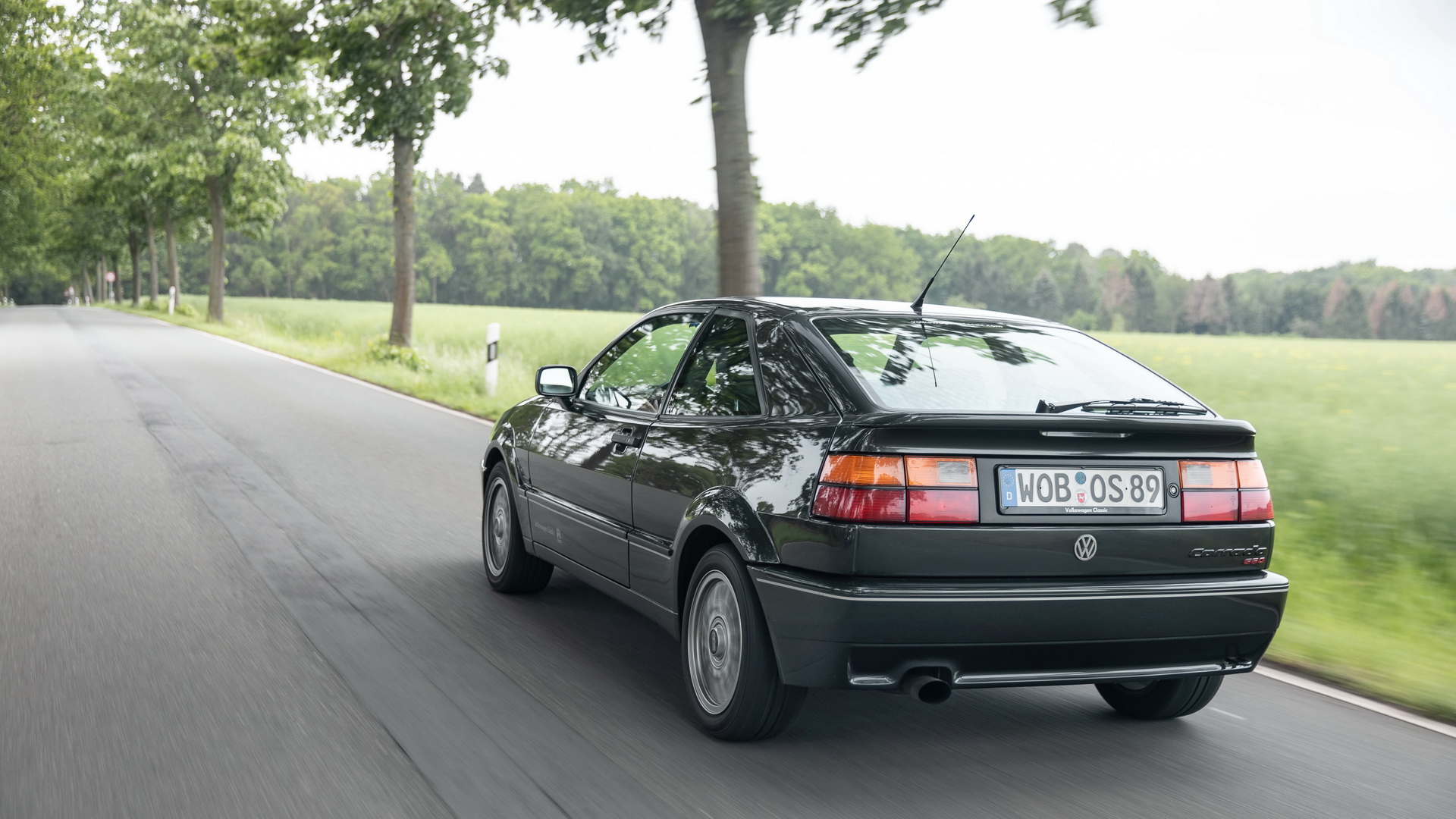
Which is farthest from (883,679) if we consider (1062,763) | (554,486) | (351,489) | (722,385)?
(351,489)

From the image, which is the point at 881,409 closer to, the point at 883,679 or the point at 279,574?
the point at 883,679

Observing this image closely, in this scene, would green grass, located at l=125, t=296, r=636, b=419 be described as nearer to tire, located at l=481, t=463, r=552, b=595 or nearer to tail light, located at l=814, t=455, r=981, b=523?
tire, located at l=481, t=463, r=552, b=595

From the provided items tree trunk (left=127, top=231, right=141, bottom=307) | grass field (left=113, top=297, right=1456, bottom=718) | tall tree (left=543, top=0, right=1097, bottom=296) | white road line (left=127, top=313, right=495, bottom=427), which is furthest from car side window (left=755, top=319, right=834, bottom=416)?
tree trunk (left=127, top=231, right=141, bottom=307)

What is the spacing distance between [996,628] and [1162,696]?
117cm

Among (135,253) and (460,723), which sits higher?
(135,253)

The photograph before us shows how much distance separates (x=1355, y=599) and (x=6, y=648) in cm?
623

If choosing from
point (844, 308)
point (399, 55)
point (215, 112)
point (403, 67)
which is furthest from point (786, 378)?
point (215, 112)

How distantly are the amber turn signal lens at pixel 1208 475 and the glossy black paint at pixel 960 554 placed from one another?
0.12ft

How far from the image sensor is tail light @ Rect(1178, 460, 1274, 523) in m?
3.85

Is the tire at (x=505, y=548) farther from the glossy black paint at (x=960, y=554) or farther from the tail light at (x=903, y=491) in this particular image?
the tail light at (x=903, y=491)

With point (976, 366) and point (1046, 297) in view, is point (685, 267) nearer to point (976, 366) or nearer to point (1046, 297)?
point (1046, 297)

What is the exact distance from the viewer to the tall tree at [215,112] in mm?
37031

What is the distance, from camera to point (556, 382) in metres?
5.60

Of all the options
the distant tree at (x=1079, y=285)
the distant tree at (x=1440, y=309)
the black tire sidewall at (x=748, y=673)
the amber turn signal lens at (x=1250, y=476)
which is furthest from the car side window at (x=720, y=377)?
the distant tree at (x=1079, y=285)
